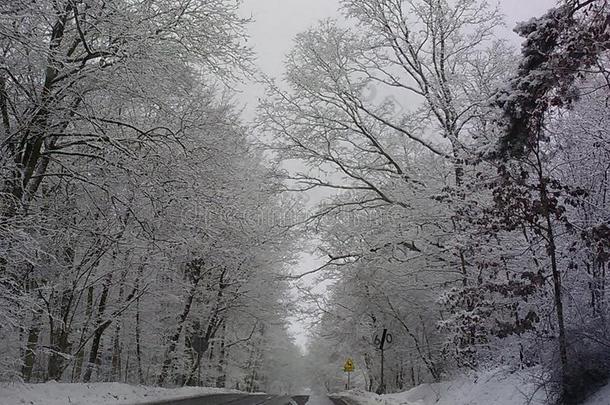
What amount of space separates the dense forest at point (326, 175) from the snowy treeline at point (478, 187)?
5 centimetres

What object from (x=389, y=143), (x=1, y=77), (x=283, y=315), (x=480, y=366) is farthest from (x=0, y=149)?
(x=283, y=315)

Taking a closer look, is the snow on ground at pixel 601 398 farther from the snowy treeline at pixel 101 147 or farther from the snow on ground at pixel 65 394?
the snow on ground at pixel 65 394

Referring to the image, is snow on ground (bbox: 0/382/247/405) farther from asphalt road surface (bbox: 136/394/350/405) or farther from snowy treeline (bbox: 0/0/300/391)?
asphalt road surface (bbox: 136/394/350/405)

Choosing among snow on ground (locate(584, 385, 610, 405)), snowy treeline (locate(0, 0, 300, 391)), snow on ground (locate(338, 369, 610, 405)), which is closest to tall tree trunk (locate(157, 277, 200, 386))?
snowy treeline (locate(0, 0, 300, 391))

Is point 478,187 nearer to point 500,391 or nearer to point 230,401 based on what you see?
point 500,391

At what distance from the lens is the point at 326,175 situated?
17828mm

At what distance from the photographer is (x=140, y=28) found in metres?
9.41

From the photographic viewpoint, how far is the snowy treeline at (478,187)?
703 cm

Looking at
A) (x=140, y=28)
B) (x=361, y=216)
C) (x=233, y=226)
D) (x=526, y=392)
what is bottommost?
(x=526, y=392)

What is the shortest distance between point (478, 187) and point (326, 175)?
314 inches

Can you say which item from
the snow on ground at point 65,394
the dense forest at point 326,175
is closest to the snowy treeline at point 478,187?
the dense forest at point 326,175

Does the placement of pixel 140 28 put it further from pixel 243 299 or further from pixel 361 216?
pixel 243 299

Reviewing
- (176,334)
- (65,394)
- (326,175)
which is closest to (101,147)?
(65,394)

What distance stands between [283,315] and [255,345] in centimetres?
1278
